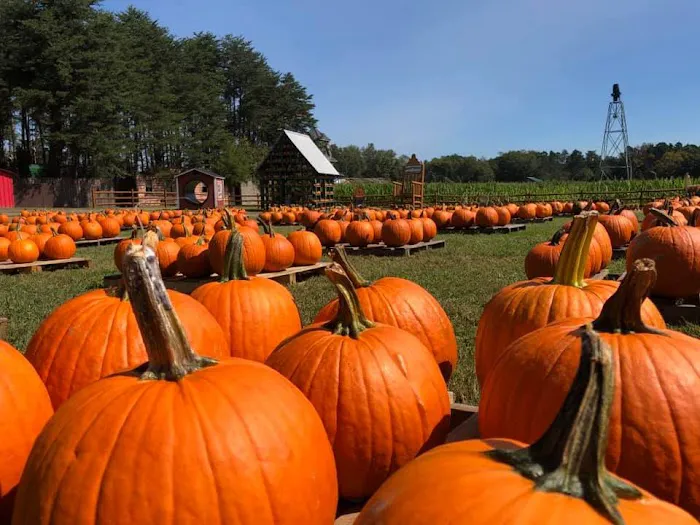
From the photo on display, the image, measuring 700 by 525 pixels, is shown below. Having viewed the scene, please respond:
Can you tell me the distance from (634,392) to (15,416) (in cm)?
165

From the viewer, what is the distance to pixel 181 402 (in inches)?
51.0

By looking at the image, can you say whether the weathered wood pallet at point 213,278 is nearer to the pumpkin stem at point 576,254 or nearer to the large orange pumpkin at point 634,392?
the pumpkin stem at point 576,254

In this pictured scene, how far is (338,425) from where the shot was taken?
180 centimetres

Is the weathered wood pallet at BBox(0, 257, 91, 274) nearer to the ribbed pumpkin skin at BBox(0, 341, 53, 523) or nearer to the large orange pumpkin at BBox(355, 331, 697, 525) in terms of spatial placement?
the ribbed pumpkin skin at BBox(0, 341, 53, 523)

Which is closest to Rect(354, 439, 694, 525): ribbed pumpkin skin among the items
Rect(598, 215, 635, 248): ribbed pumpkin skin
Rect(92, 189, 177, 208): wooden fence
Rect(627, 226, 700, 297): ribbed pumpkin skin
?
Rect(627, 226, 700, 297): ribbed pumpkin skin

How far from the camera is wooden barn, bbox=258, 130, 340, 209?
3412 cm

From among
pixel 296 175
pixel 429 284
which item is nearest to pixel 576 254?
pixel 429 284

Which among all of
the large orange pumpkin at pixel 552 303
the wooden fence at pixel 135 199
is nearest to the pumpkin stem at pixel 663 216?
the large orange pumpkin at pixel 552 303

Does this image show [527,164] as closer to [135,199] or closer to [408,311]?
[135,199]

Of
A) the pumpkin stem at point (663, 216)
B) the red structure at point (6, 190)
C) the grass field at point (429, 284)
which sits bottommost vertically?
the grass field at point (429, 284)

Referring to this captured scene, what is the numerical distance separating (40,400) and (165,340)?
2.05 feet

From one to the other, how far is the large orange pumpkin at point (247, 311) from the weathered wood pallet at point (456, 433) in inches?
43.4

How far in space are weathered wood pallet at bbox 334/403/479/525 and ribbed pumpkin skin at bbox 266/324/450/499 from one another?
0.13ft

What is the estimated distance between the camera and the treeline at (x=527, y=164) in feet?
253
